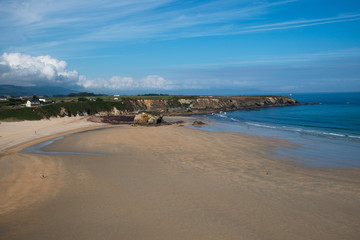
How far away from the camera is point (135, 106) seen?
8394 cm

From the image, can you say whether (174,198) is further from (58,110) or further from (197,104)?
(197,104)

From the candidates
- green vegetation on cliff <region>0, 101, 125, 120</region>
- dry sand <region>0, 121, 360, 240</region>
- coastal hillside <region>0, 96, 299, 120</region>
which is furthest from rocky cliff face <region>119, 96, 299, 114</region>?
dry sand <region>0, 121, 360, 240</region>

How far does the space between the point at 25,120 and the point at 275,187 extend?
4727 cm

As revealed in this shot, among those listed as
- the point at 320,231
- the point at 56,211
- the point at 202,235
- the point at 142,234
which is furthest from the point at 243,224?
the point at 56,211

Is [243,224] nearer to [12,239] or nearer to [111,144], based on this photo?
[12,239]

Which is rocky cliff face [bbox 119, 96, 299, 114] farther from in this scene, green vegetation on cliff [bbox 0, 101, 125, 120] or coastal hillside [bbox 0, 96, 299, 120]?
green vegetation on cliff [bbox 0, 101, 125, 120]

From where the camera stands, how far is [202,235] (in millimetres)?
9898

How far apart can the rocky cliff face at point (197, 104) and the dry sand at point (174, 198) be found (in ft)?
203

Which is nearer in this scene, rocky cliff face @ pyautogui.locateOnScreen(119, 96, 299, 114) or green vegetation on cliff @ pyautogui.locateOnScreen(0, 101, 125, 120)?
green vegetation on cliff @ pyautogui.locateOnScreen(0, 101, 125, 120)

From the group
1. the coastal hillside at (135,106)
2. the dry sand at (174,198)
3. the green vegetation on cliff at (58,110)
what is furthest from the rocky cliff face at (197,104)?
the dry sand at (174,198)

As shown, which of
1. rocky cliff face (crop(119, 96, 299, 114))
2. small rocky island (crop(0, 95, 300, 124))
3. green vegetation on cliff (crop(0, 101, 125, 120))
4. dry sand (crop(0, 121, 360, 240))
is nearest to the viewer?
dry sand (crop(0, 121, 360, 240))

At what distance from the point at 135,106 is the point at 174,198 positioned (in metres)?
72.1

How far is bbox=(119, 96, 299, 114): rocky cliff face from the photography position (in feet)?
284

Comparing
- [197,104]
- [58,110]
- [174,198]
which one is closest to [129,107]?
[58,110]
